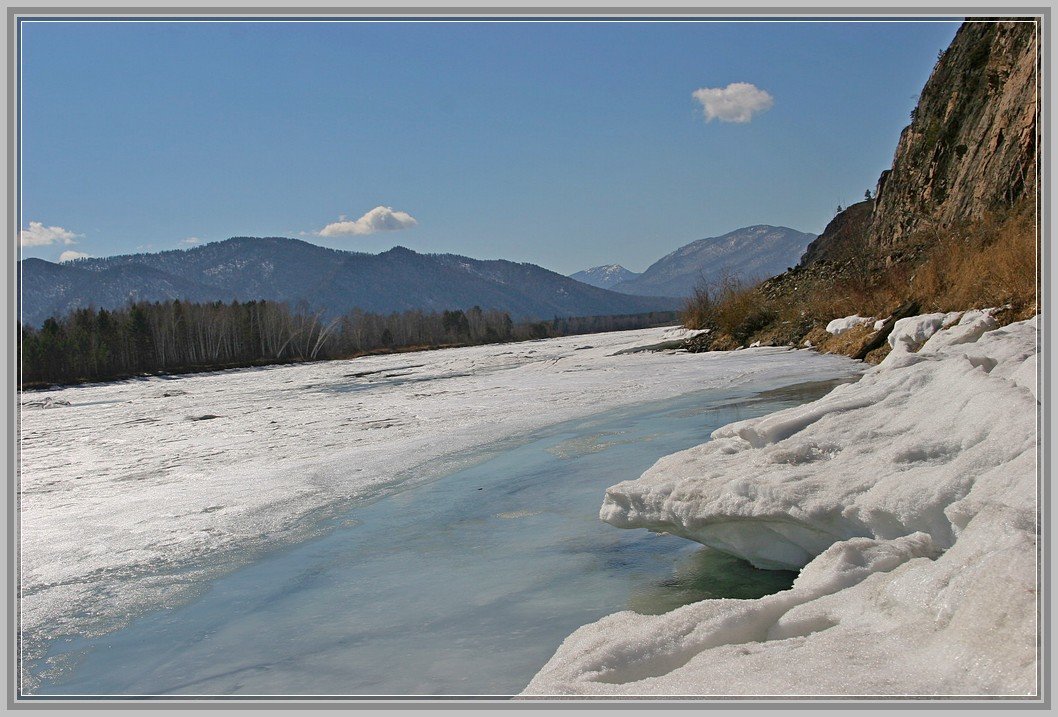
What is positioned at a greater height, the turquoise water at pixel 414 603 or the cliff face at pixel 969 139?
the cliff face at pixel 969 139

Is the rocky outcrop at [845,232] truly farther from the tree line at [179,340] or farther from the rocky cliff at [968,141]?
the tree line at [179,340]

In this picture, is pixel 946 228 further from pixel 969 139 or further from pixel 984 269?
pixel 984 269

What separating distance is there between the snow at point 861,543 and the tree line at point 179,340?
4379 cm

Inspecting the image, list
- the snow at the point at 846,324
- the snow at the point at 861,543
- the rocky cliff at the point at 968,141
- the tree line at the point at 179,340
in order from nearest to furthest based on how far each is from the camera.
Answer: the snow at the point at 861,543 < the rocky cliff at the point at 968,141 < the snow at the point at 846,324 < the tree line at the point at 179,340

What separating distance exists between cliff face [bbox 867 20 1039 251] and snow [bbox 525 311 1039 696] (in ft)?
40.3

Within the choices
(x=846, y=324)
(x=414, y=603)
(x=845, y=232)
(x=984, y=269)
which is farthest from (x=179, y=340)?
(x=414, y=603)

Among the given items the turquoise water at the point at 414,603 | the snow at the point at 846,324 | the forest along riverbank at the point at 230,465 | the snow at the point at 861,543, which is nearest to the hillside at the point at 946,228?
the snow at the point at 846,324

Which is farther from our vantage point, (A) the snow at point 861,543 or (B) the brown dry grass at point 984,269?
(B) the brown dry grass at point 984,269

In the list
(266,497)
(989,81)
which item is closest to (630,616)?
(266,497)

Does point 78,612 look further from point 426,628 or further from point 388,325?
point 388,325

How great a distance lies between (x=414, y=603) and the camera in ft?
11.2

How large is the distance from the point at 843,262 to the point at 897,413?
24608mm

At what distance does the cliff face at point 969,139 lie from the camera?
16359 millimetres

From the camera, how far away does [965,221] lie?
17.9 m
